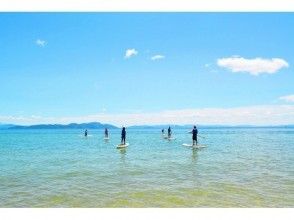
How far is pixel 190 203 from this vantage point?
44.1 feet

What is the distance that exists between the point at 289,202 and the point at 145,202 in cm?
448

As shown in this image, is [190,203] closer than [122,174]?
Yes

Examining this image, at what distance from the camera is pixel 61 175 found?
1944 centimetres

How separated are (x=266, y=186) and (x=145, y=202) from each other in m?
5.28

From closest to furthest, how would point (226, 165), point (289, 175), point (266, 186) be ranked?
point (266, 186) < point (289, 175) < point (226, 165)
